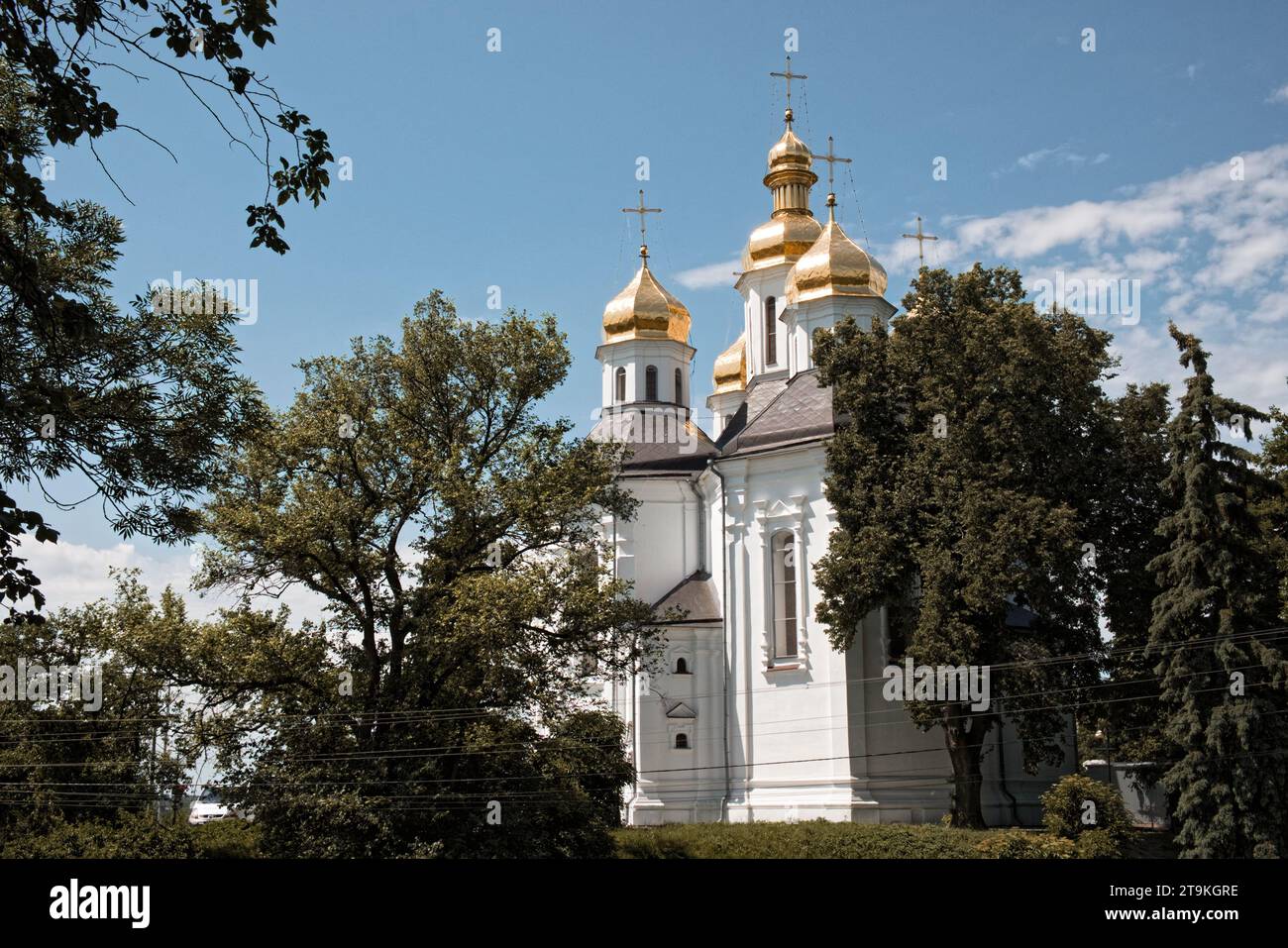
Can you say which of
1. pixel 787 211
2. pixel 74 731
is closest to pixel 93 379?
pixel 74 731

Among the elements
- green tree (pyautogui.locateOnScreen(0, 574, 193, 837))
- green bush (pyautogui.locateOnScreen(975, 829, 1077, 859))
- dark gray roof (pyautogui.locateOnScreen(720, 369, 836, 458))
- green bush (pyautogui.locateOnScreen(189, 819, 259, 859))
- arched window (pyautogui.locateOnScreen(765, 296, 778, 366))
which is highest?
arched window (pyautogui.locateOnScreen(765, 296, 778, 366))

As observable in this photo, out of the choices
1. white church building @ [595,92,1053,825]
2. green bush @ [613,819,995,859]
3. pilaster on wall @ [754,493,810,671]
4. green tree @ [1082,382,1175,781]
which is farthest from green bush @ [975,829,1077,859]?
pilaster on wall @ [754,493,810,671]

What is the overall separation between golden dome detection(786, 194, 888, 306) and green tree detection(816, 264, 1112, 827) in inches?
239

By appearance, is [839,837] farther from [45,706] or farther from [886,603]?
[45,706]

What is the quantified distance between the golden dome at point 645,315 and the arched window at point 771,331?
A: 352 cm

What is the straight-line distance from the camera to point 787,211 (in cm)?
4338

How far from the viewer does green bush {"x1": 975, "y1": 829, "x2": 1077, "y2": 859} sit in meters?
25.1

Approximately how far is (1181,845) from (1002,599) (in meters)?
6.26

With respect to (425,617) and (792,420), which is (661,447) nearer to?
(792,420)

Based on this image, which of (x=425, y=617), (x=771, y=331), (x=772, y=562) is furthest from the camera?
(x=771, y=331)

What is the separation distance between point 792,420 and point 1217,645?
13.1 metres

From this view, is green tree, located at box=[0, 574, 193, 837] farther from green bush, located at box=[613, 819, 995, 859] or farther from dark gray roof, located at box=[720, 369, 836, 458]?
dark gray roof, located at box=[720, 369, 836, 458]
